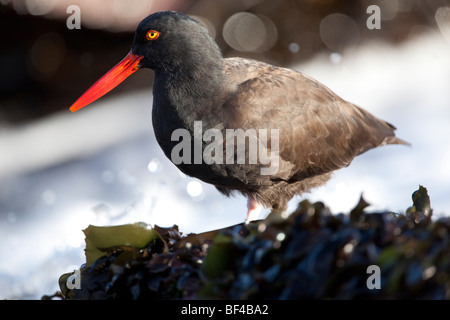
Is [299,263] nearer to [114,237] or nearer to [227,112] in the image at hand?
[114,237]

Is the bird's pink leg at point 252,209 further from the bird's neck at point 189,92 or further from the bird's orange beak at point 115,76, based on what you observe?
the bird's orange beak at point 115,76

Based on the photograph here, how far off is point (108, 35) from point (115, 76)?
2.82m

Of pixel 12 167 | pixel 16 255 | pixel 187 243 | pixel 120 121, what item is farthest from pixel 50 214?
pixel 187 243

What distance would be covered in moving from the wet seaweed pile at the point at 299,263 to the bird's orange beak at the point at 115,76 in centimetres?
144

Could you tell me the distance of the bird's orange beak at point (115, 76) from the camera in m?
Result: 3.48

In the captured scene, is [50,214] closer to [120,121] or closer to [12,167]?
[12,167]

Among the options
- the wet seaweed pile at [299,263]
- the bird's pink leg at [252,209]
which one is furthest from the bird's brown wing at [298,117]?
the wet seaweed pile at [299,263]

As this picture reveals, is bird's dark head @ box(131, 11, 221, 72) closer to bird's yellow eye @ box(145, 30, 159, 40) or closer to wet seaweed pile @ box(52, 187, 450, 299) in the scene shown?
bird's yellow eye @ box(145, 30, 159, 40)

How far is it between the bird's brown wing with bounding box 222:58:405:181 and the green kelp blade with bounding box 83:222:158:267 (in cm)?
98

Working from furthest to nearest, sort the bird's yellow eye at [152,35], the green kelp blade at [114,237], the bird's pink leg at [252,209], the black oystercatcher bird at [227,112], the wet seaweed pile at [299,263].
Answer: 1. the bird's pink leg at [252,209]
2. the bird's yellow eye at [152,35]
3. the black oystercatcher bird at [227,112]
4. the green kelp blade at [114,237]
5. the wet seaweed pile at [299,263]

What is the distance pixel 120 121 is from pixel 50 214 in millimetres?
1718

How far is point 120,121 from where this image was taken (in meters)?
6.74

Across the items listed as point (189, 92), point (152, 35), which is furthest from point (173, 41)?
point (189, 92)

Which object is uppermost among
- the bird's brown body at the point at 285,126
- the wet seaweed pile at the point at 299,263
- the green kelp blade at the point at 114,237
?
the bird's brown body at the point at 285,126
